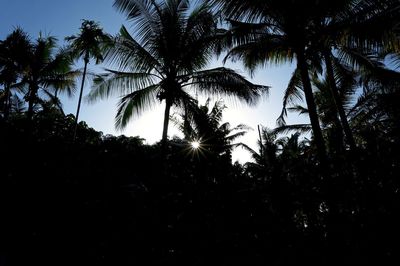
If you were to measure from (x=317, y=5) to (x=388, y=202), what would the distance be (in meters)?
4.26

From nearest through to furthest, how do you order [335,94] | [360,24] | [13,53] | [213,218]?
[213,218] → [360,24] → [335,94] → [13,53]

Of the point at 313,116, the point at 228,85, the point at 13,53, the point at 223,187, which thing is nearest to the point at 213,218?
the point at 223,187

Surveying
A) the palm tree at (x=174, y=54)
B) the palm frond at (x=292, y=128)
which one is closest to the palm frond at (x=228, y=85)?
the palm tree at (x=174, y=54)

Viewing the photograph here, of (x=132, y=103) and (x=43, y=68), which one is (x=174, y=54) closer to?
(x=132, y=103)

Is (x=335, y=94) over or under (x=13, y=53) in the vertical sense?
under

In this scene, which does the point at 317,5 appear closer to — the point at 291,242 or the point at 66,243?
the point at 291,242

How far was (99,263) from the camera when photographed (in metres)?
5.24

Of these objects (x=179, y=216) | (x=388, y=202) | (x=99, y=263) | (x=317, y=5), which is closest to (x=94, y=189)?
(x=99, y=263)

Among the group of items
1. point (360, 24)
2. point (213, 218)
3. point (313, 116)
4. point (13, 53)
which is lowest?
point (213, 218)

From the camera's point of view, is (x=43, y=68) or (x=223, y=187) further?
(x=43, y=68)

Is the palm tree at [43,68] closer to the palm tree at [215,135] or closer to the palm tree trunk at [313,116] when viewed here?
the palm tree at [215,135]

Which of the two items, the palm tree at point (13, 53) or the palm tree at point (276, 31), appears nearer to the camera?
the palm tree at point (276, 31)

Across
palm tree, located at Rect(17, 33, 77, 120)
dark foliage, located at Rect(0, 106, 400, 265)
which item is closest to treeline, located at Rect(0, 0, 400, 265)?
dark foliage, located at Rect(0, 106, 400, 265)

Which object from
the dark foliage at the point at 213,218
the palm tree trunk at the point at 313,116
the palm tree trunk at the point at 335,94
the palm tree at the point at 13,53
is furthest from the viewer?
the palm tree at the point at 13,53
